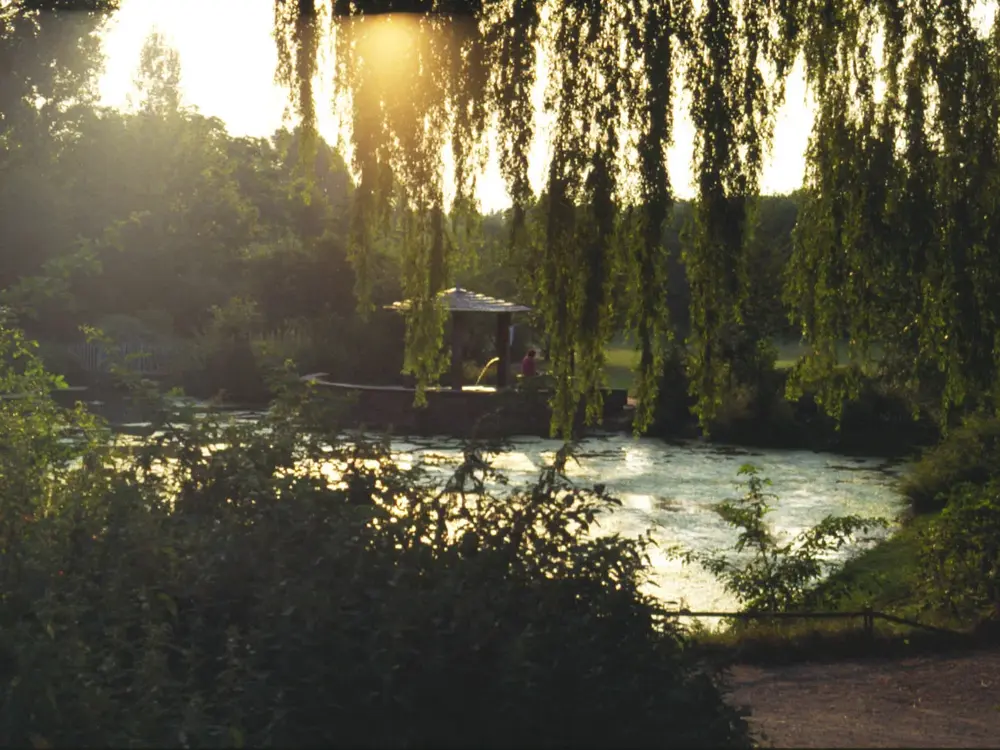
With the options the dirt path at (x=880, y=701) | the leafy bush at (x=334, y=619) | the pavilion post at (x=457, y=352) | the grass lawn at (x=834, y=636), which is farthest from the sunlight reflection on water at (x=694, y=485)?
the leafy bush at (x=334, y=619)

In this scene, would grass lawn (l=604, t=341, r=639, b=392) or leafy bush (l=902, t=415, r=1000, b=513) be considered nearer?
leafy bush (l=902, t=415, r=1000, b=513)

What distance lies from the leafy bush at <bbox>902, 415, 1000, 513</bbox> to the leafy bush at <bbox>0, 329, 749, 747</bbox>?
254 inches

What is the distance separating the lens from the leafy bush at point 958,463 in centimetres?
1365

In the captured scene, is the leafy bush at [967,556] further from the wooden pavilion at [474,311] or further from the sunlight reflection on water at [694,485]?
the wooden pavilion at [474,311]

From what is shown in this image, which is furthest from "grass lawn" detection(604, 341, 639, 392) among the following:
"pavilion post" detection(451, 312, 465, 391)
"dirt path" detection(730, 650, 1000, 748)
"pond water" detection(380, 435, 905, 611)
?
"dirt path" detection(730, 650, 1000, 748)

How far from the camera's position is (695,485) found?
21.6 meters

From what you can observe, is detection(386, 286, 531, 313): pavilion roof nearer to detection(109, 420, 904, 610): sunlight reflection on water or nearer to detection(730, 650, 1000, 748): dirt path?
detection(109, 420, 904, 610): sunlight reflection on water

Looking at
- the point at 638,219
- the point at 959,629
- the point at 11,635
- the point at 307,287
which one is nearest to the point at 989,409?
the point at 959,629

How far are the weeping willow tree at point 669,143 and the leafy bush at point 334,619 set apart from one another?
4.23 feet

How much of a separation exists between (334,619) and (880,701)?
14.3 feet

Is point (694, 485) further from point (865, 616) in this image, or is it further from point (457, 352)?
point (865, 616)

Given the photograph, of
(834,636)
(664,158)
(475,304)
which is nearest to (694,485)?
(475,304)

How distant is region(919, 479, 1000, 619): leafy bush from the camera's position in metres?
10.6

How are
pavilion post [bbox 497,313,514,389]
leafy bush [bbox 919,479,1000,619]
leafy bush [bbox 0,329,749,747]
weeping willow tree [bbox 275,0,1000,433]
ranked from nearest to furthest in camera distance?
leafy bush [bbox 0,329,749,747] < weeping willow tree [bbox 275,0,1000,433] < leafy bush [bbox 919,479,1000,619] < pavilion post [bbox 497,313,514,389]
